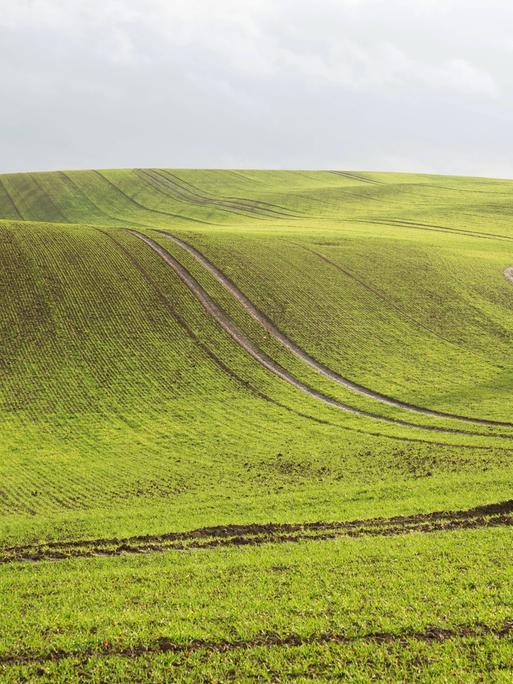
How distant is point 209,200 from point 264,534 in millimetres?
120567

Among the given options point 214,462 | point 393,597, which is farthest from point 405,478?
point 393,597

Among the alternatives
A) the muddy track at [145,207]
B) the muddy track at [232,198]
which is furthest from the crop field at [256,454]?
the muddy track at [232,198]

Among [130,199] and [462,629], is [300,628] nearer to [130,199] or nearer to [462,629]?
[462,629]

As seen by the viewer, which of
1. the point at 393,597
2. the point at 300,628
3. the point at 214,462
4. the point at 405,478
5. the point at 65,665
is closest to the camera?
the point at 65,665

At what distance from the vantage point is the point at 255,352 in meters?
54.7

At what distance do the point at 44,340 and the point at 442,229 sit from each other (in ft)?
236

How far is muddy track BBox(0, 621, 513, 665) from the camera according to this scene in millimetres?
12844

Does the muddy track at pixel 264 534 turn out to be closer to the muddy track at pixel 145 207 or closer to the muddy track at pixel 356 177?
the muddy track at pixel 145 207

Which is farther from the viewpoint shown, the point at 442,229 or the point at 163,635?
the point at 442,229

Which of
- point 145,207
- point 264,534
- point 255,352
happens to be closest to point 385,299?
point 255,352

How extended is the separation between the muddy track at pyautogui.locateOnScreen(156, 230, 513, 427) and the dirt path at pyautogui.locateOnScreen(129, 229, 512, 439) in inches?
94.9

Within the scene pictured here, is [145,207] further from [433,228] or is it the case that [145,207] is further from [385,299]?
[385,299]

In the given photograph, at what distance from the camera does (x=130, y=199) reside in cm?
13712

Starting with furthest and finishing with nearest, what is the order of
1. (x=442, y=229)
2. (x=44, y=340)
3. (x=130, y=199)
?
(x=130, y=199)
(x=442, y=229)
(x=44, y=340)
